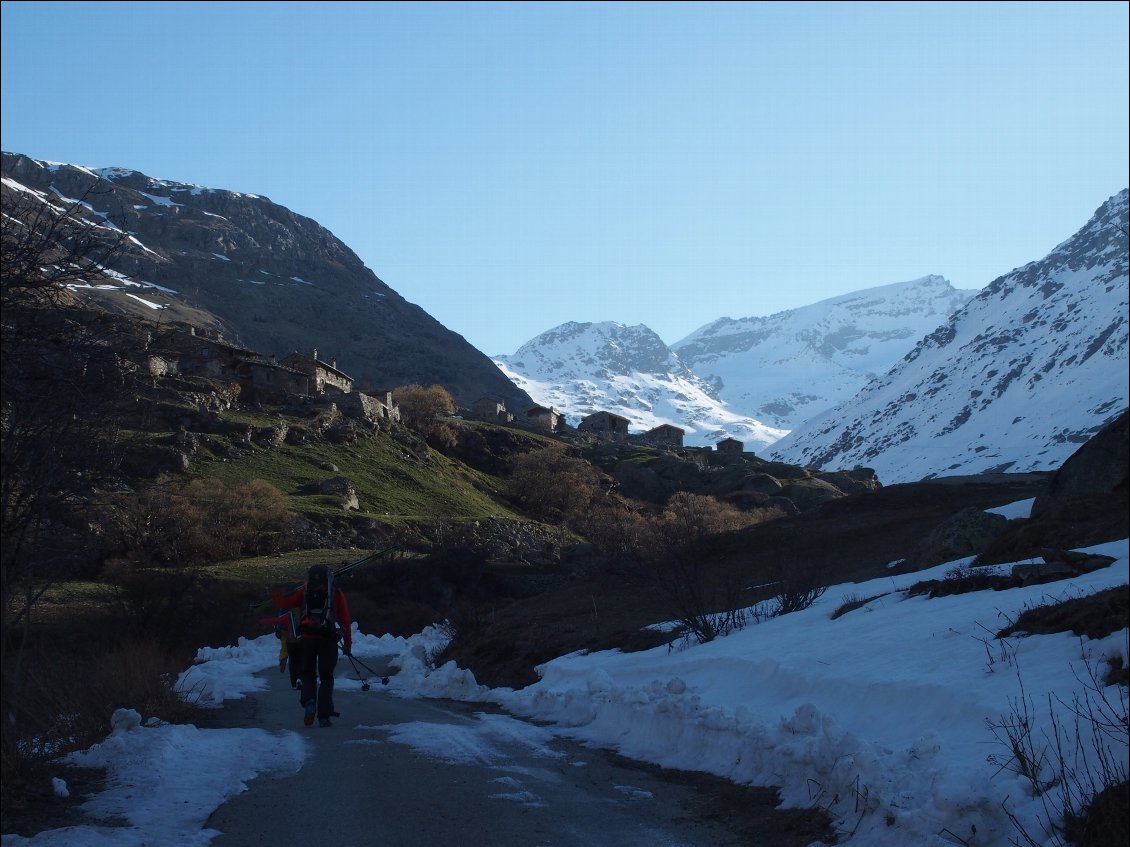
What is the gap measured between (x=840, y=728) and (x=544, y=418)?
118 metres

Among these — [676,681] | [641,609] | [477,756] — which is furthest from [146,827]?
[641,609]

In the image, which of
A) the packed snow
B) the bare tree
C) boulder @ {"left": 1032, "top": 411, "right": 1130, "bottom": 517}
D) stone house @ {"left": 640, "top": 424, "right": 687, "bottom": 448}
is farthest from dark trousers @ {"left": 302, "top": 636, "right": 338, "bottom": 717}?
stone house @ {"left": 640, "top": 424, "right": 687, "bottom": 448}

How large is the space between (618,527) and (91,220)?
174 feet

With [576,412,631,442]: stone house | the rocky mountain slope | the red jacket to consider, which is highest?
the rocky mountain slope

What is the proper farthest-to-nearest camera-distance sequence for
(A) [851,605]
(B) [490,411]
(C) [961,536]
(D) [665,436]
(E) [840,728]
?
(D) [665,436] < (B) [490,411] < (C) [961,536] < (A) [851,605] < (E) [840,728]

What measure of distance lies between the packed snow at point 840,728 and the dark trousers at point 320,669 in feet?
1.65

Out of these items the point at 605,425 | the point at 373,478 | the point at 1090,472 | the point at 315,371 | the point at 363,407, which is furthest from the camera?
the point at 605,425

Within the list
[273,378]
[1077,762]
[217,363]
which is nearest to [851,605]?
[1077,762]

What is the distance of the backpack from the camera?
433 inches

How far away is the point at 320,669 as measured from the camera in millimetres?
11375

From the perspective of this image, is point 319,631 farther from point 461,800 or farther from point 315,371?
point 315,371

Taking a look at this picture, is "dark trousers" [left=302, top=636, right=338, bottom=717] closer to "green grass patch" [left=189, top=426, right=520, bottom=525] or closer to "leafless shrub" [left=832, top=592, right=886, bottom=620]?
"leafless shrub" [left=832, top=592, right=886, bottom=620]

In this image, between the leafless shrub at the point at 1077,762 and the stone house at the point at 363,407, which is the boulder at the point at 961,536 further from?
the stone house at the point at 363,407

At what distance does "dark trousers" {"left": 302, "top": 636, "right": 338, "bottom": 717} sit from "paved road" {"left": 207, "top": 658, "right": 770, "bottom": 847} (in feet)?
1.13
